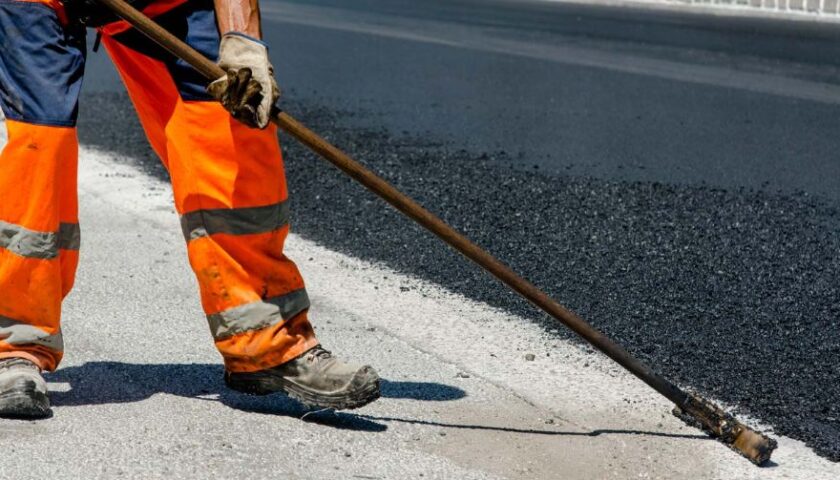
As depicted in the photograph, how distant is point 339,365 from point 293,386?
0.40ft

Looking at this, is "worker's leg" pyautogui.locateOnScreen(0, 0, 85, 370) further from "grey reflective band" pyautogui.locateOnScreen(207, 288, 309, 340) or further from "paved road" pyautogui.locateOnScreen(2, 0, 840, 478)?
"grey reflective band" pyautogui.locateOnScreen(207, 288, 309, 340)

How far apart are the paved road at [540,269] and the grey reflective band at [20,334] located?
17 cm

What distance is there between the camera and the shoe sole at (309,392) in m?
3.48

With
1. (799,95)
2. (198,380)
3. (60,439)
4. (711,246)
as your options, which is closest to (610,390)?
(198,380)

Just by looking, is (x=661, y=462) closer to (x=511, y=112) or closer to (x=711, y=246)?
(x=711, y=246)

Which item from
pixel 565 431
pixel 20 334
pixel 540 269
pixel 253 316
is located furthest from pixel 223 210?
pixel 540 269

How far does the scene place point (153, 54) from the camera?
3.56 m

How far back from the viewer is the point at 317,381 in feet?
11.5

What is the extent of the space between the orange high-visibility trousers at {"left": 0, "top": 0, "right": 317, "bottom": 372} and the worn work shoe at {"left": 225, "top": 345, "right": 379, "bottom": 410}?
30mm

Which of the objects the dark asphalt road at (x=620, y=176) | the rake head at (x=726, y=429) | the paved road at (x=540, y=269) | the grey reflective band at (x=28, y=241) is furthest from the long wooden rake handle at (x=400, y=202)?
the grey reflective band at (x=28, y=241)

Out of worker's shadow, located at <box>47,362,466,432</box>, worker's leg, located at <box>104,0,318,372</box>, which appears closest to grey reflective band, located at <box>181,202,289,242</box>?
worker's leg, located at <box>104,0,318,372</box>

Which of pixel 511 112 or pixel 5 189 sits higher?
pixel 5 189

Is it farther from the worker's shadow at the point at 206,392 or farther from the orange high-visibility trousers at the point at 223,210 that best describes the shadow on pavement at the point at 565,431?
the orange high-visibility trousers at the point at 223,210

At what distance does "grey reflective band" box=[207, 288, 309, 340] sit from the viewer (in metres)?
3.51
